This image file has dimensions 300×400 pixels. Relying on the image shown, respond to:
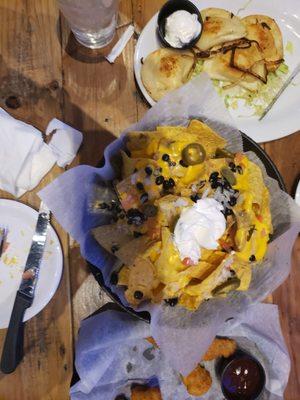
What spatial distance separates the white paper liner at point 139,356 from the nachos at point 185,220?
12.8 inches

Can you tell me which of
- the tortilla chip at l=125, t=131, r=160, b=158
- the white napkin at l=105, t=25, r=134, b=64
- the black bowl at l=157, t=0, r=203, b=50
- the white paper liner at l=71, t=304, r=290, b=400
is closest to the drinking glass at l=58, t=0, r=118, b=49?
the white napkin at l=105, t=25, r=134, b=64

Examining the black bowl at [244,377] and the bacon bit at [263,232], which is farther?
the black bowl at [244,377]

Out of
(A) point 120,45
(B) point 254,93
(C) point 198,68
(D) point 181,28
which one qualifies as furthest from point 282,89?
(A) point 120,45

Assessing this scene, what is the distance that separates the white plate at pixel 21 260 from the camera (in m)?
1.37

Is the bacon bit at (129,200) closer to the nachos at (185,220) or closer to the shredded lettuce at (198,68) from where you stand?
the nachos at (185,220)

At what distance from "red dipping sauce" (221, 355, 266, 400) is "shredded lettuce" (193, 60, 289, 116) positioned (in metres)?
0.81

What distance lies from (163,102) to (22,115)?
53cm

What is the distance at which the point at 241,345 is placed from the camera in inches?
57.2

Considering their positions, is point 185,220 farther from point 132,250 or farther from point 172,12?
point 172,12

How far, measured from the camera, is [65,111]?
145cm

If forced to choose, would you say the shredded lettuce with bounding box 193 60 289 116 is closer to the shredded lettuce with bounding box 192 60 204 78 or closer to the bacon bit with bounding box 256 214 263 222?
A: the shredded lettuce with bounding box 192 60 204 78

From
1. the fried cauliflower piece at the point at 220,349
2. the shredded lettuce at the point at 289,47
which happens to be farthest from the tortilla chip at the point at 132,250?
the shredded lettuce at the point at 289,47

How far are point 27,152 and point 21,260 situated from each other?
1.13 ft

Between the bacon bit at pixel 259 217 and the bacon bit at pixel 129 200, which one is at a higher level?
the bacon bit at pixel 259 217
